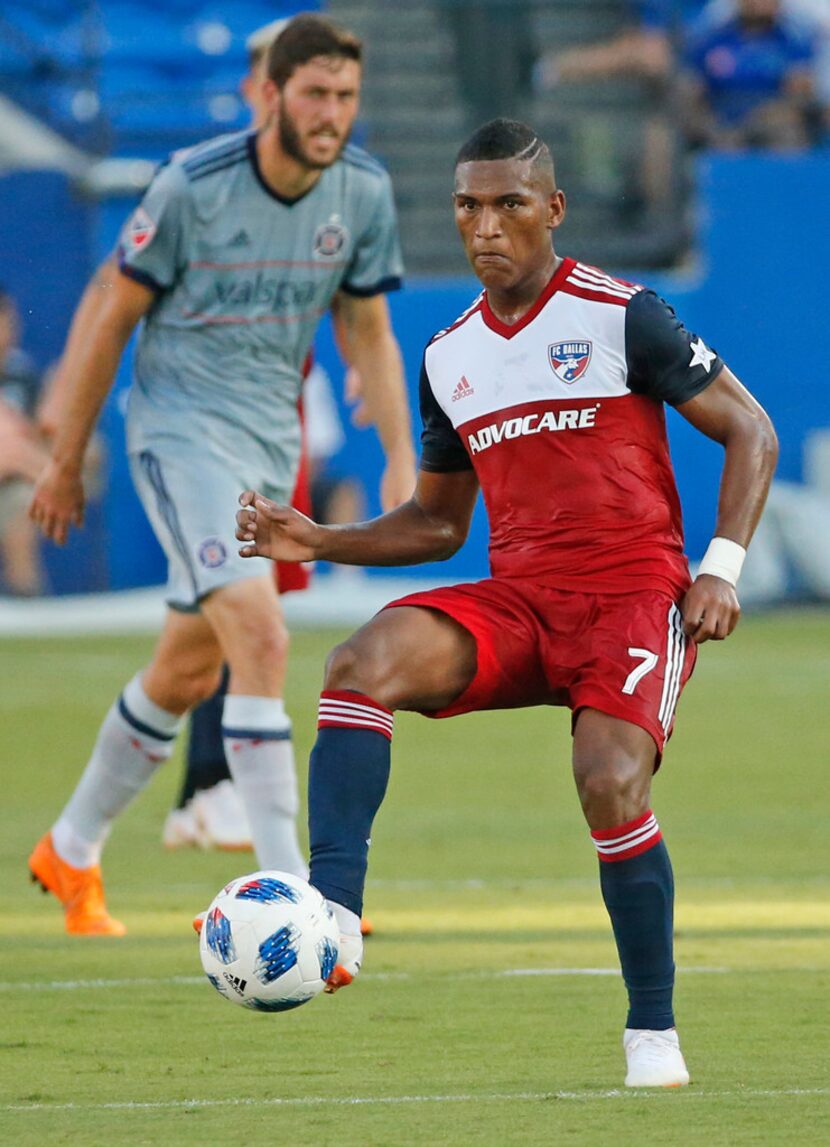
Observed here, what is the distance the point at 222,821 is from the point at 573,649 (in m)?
3.70

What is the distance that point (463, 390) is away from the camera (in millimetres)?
5031

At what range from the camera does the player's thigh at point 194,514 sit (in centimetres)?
642

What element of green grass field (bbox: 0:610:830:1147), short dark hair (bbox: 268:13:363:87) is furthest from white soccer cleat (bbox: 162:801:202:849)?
short dark hair (bbox: 268:13:363:87)

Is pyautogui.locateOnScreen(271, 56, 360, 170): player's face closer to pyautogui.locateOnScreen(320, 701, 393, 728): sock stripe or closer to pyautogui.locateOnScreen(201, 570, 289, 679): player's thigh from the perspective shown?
pyautogui.locateOnScreen(201, 570, 289, 679): player's thigh

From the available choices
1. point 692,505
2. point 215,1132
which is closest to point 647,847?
point 215,1132

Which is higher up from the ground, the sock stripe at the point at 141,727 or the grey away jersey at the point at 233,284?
the grey away jersey at the point at 233,284

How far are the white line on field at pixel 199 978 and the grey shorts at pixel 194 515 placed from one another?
1146mm

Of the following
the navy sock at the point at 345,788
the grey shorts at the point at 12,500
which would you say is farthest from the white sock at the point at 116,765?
the grey shorts at the point at 12,500

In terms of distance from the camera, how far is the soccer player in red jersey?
452cm

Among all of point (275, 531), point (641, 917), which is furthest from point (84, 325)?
point (641, 917)

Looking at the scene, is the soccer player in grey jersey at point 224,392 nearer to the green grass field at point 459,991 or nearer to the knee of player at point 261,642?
the knee of player at point 261,642

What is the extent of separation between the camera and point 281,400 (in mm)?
6902

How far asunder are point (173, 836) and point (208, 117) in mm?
12656

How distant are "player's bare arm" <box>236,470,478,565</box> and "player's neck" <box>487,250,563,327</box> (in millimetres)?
455
